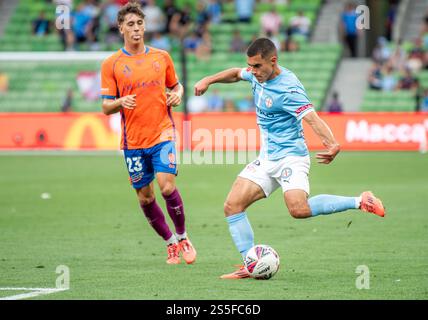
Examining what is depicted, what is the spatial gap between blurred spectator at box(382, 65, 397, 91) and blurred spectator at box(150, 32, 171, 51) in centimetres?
634

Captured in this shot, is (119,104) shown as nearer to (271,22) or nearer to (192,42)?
(271,22)

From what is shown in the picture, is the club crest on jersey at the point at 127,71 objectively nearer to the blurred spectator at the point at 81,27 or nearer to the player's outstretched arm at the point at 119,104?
the player's outstretched arm at the point at 119,104

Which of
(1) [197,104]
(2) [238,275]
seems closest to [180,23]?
(1) [197,104]

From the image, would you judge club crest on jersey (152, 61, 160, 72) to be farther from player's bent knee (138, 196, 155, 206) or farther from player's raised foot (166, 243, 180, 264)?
player's raised foot (166, 243, 180, 264)

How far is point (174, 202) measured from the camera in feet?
34.1

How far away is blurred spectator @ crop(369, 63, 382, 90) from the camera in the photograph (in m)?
29.0

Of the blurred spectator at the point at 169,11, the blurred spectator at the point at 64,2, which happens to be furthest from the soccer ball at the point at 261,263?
the blurred spectator at the point at 64,2

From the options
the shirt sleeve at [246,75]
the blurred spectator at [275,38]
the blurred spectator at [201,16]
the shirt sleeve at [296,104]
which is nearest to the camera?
the shirt sleeve at [296,104]

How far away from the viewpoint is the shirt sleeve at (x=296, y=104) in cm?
921

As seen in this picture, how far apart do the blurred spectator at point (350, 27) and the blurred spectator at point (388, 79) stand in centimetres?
199

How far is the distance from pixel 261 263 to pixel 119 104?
2171 mm

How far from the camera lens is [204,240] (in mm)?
11945

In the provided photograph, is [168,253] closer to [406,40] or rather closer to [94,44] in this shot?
[94,44]

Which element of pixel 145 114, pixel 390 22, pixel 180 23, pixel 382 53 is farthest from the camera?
pixel 390 22
